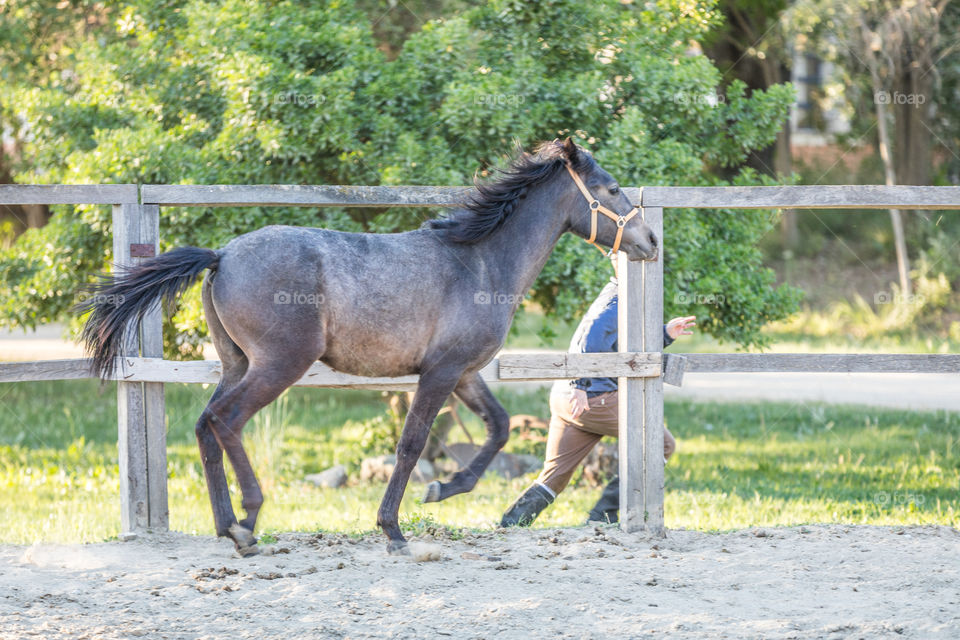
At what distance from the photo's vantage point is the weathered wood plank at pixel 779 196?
17.5 ft

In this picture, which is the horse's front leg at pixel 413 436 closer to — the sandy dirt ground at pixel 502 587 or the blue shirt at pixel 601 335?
the sandy dirt ground at pixel 502 587

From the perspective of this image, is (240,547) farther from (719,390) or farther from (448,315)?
(719,390)

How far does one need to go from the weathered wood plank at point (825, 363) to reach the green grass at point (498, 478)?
46.0 inches

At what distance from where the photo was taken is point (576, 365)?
209 inches

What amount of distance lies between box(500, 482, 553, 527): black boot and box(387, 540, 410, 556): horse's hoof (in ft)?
3.81

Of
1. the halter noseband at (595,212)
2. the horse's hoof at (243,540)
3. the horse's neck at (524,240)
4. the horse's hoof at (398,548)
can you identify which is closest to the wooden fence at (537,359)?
the halter noseband at (595,212)

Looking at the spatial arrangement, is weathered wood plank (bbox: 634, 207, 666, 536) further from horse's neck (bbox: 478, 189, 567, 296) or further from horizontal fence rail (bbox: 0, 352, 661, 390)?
horse's neck (bbox: 478, 189, 567, 296)

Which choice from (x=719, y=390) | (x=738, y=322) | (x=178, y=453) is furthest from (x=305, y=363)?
(x=719, y=390)

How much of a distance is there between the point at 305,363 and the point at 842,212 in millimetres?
21207

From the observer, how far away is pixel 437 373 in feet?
15.9

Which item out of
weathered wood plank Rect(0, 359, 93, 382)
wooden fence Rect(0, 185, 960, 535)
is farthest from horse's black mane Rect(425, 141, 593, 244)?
weathered wood plank Rect(0, 359, 93, 382)

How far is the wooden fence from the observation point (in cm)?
512

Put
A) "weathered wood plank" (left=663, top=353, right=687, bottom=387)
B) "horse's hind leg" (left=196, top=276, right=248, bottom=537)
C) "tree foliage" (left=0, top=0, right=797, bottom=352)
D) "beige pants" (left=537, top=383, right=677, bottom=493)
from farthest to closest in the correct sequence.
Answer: "tree foliage" (left=0, top=0, right=797, bottom=352)
"beige pants" (left=537, top=383, right=677, bottom=493)
"weathered wood plank" (left=663, top=353, right=687, bottom=387)
"horse's hind leg" (left=196, top=276, right=248, bottom=537)

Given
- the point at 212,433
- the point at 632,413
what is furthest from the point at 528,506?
the point at 212,433
